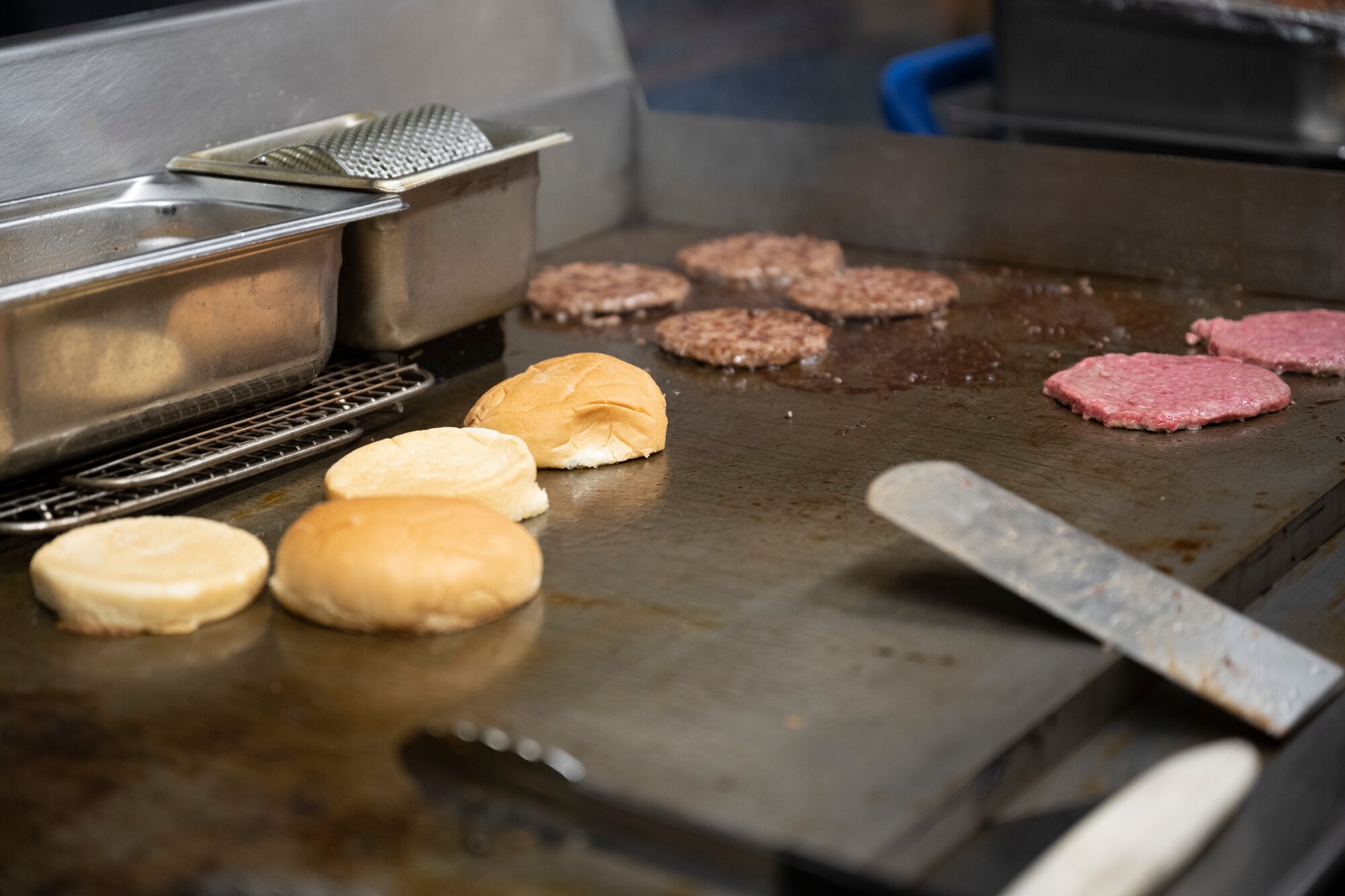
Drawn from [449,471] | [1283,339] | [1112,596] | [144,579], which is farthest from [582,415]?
[1283,339]

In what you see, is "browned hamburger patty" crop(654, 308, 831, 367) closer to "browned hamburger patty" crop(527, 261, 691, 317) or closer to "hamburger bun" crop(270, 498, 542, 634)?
"browned hamburger patty" crop(527, 261, 691, 317)

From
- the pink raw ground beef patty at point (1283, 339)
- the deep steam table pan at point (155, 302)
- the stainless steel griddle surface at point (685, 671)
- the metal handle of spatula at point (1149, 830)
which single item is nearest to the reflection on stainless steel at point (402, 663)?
the stainless steel griddle surface at point (685, 671)

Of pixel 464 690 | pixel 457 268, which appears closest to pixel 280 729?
pixel 464 690

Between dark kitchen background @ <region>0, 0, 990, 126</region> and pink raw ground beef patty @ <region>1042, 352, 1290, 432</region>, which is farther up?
dark kitchen background @ <region>0, 0, 990, 126</region>

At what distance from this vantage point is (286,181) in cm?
252

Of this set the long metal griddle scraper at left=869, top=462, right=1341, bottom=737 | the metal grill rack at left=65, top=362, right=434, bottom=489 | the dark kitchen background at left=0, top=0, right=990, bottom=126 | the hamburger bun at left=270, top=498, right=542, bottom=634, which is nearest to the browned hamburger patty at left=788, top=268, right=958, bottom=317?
the metal grill rack at left=65, top=362, right=434, bottom=489

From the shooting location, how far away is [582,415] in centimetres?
238

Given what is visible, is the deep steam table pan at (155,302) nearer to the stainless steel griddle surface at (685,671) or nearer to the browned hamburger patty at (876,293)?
the stainless steel griddle surface at (685,671)

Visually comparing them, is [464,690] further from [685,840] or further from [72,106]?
[72,106]

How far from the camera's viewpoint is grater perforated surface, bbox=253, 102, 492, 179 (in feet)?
8.34

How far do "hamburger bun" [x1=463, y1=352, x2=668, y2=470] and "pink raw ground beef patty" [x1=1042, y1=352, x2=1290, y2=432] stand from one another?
2.75ft

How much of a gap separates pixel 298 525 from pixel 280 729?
1.20ft

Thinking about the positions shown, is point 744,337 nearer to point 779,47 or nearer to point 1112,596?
point 1112,596

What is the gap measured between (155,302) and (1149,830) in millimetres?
1614
